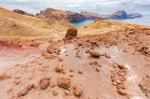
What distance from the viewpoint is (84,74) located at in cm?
1448

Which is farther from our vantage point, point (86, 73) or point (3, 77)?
point (3, 77)

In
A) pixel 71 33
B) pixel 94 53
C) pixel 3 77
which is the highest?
pixel 94 53

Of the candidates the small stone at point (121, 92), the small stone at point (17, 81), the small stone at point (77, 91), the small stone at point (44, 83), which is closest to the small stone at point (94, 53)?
the small stone at point (121, 92)

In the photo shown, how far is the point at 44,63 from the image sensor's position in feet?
51.9

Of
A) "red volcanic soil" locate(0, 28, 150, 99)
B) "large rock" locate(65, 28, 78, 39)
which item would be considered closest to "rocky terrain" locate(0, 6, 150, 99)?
"red volcanic soil" locate(0, 28, 150, 99)

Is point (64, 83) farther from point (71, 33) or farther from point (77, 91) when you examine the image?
point (71, 33)

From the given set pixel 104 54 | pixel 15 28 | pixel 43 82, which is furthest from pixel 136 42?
pixel 15 28

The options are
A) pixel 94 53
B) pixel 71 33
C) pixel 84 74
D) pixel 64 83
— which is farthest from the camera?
pixel 71 33

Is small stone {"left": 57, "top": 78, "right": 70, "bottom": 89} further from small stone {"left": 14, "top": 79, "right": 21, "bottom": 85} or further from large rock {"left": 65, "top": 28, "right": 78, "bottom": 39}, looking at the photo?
large rock {"left": 65, "top": 28, "right": 78, "bottom": 39}

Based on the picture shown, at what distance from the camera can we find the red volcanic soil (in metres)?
12.9

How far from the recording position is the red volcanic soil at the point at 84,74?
1294 cm

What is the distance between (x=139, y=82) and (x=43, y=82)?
553 centimetres

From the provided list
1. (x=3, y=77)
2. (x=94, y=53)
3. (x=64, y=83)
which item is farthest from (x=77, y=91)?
(x=3, y=77)

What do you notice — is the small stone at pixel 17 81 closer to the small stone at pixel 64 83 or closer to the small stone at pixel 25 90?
the small stone at pixel 25 90
